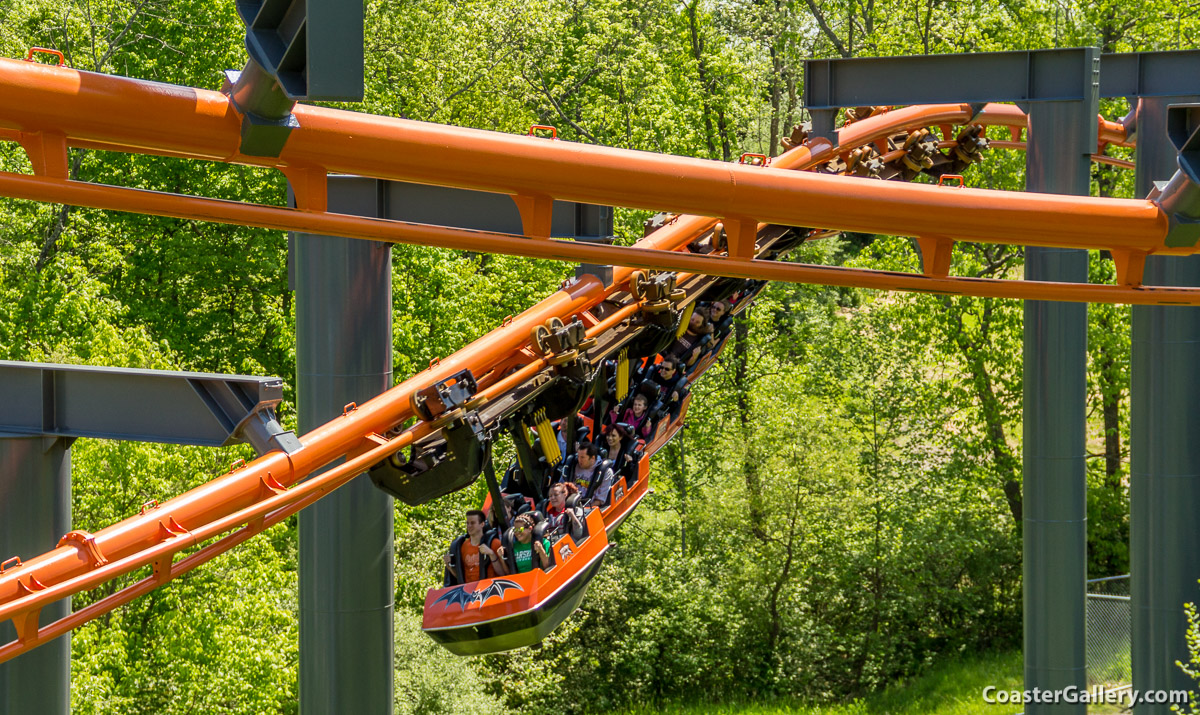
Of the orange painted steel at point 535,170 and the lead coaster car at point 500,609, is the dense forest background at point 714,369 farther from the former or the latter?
the orange painted steel at point 535,170

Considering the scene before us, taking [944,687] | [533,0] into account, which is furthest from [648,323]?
[533,0]

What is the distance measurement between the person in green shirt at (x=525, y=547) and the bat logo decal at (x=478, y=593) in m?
0.32

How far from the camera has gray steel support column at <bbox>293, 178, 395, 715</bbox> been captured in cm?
912

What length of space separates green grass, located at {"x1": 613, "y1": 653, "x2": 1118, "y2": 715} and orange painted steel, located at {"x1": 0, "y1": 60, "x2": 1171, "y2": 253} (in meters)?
16.1

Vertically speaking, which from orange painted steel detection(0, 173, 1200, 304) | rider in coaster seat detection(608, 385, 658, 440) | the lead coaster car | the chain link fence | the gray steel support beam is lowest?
the chain link fence

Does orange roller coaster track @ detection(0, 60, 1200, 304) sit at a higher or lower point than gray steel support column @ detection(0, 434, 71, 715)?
higher

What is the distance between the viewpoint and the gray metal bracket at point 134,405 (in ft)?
24.3

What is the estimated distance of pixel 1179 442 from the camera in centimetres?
1112

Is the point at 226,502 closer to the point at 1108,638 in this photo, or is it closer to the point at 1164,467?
the point at 1164,467

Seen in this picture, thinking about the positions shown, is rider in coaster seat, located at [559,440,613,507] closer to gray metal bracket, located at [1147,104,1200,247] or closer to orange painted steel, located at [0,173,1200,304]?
orange painted steel, located at [0,173,1200,304]

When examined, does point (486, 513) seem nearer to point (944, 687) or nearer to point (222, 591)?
point (222, 591)

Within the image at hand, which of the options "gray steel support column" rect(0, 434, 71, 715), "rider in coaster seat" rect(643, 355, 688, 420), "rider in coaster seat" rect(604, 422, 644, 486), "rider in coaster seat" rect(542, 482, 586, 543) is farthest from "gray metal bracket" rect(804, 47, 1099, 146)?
"gray steel support column" rect(0, 434, 71, 715)

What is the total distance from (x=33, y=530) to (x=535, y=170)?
443 centimetres

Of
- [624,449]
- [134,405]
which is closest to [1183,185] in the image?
[624,449]
